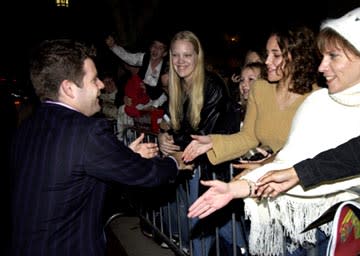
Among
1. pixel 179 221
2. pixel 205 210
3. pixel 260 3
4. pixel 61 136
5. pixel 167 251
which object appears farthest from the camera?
pixel 260 3

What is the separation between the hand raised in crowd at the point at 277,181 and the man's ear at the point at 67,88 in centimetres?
131

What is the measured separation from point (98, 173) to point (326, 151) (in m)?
1.31

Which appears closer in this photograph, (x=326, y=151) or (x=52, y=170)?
(x=326, y=151)

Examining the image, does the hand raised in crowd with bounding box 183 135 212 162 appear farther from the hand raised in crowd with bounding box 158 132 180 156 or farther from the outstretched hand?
the outstretched hand

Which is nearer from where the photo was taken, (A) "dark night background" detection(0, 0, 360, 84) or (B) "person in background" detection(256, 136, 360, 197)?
(B) "person in background" detection(256, 136, 360, 197)

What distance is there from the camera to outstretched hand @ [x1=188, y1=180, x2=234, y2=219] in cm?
234

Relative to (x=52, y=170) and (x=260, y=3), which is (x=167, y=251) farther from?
(x=260, y=3)

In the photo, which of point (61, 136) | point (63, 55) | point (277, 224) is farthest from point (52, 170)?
point (277, 224)

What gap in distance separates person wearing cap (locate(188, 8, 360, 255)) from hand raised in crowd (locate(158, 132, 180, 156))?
1.46 meters

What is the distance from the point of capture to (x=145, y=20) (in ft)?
36.2

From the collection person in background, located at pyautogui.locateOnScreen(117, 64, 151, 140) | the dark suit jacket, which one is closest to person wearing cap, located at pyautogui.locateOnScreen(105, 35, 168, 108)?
person in background, located at pyautogui.locateOnScreen(117, 64, 151, 140)

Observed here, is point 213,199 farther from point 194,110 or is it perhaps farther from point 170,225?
point 170,225

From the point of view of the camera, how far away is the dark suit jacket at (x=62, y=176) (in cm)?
248

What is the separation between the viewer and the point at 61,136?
2.49 metres
